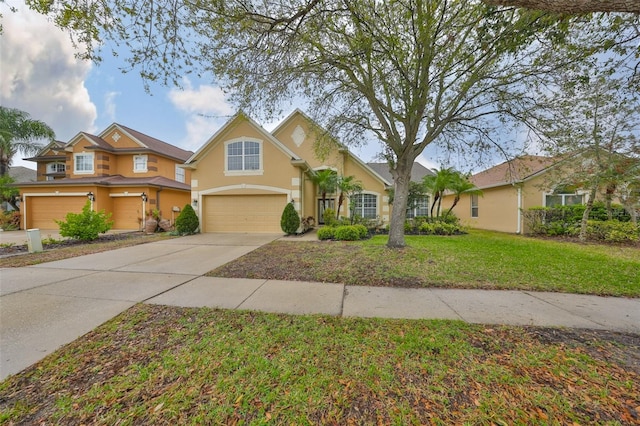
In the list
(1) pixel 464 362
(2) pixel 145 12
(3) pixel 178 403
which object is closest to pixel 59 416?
(3) pixel 178 403

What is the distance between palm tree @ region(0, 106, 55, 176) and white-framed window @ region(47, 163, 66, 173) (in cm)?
124

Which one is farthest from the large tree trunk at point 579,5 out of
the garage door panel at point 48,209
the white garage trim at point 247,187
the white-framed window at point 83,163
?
the white-framed window at point 83,163

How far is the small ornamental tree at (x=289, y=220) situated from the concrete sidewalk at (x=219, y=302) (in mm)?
6219

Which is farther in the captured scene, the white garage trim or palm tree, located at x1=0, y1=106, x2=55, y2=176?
palm tree, located at x1=0, y1=106, x2=55, y2=176

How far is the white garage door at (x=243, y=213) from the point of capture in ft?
41.8

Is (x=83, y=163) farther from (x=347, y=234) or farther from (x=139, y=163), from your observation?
(x=347, y=234)

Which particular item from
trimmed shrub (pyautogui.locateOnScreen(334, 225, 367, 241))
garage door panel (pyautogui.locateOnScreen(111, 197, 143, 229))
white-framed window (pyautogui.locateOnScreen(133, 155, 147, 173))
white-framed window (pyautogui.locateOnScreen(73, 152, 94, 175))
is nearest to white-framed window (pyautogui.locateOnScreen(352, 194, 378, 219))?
trimmed shrub (pyautogui.locateOnScreen(334, 225, 367, 241))

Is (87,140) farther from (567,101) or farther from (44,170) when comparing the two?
(567,101)

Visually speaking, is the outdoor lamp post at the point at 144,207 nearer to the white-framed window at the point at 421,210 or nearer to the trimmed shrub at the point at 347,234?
the trimmed shrub at the point at 347,234

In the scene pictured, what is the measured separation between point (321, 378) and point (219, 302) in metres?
2.49

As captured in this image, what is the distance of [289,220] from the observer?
464 inches

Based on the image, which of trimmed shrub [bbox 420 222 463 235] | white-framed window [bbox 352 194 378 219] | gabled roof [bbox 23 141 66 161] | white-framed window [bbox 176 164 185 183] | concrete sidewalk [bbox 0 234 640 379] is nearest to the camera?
concrete sidewalk [bbox 0 234 640 379]

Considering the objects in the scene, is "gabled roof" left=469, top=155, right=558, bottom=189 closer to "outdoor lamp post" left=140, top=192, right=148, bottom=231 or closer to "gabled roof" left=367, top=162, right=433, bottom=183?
"gabled roof" left=367, top=162, right=433, bottom=183

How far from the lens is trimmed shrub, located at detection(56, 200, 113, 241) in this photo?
31.7ft
